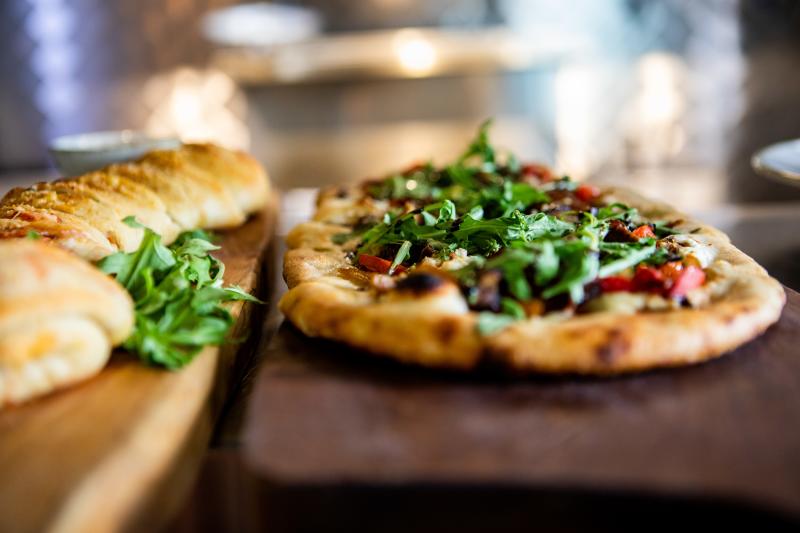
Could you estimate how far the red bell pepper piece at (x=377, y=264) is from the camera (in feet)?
5.99

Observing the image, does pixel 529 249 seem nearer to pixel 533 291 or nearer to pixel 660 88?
pixel 533 291

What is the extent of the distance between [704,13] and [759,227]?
379cm

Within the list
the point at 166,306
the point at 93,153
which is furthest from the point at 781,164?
the point at 93,153

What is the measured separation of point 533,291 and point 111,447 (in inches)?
32.8

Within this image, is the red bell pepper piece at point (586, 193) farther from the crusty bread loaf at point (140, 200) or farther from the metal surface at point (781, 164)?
the crusty bread loaf at point (140, 200)

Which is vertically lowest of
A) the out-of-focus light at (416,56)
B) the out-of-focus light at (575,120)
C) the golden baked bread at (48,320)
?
the out-of-focus light at (575,120)

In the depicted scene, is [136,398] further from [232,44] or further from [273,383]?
[232,44]

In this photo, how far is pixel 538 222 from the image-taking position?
1882mm

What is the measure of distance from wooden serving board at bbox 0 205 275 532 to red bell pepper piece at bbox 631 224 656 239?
3.48ft

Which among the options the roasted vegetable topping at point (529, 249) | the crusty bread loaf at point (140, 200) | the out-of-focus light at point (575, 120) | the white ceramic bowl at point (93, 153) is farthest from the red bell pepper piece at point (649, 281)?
the out-of-focus light at point (575, 120)

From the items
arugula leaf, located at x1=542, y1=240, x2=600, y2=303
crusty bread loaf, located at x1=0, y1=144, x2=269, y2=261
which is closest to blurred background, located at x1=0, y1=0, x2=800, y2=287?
crusty bread loaf, located at x1=0, y1=144, x2=269, y2=261

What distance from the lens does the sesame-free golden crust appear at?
1311 mm

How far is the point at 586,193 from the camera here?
255cm

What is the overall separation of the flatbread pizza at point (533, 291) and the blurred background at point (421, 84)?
11.9 ft
